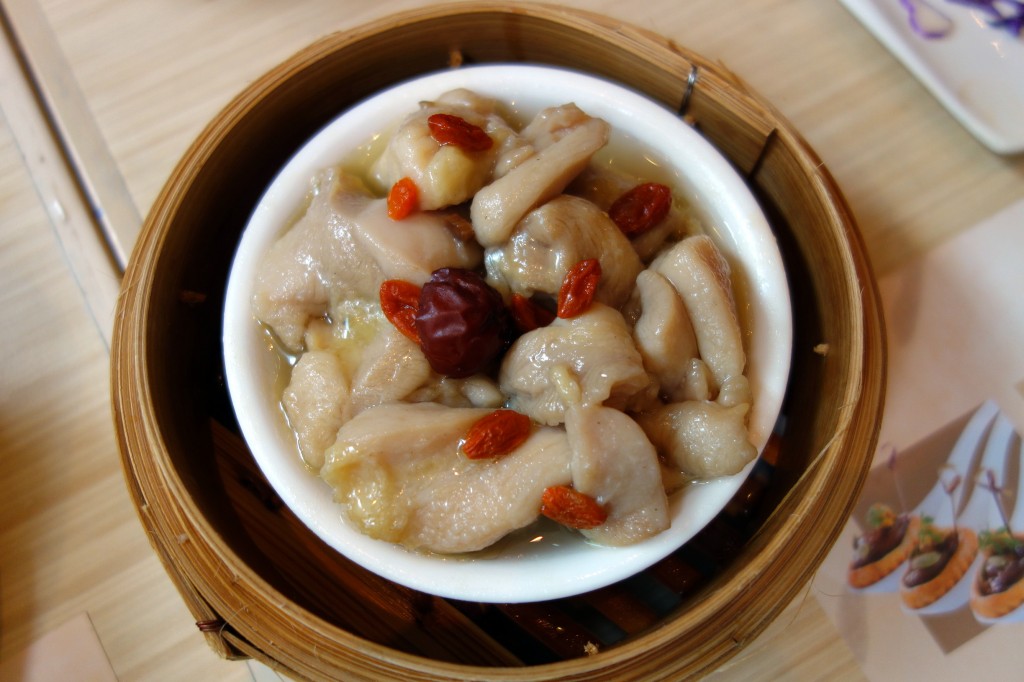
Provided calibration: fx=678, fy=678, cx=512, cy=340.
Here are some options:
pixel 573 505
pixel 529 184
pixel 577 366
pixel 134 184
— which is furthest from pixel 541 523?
pixel 134 184

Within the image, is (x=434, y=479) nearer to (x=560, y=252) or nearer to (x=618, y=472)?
(x=618, y=472)

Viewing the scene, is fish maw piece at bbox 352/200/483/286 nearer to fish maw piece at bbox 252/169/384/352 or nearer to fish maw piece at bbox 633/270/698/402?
fish maw piece at bbox 252/169/384/352

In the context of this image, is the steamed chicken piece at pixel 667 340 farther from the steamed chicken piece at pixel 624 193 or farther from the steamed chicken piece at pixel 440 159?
the steamed chicken piece at pixel 440 159

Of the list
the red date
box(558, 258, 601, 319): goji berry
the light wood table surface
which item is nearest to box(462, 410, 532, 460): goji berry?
the red date

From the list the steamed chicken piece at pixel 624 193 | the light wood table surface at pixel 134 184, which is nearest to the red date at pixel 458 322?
the steamed chicken piece at pixel 624 193

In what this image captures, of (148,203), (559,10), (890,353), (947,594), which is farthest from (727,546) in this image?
(148,203)

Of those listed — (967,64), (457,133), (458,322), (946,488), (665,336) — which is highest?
(457,133)
